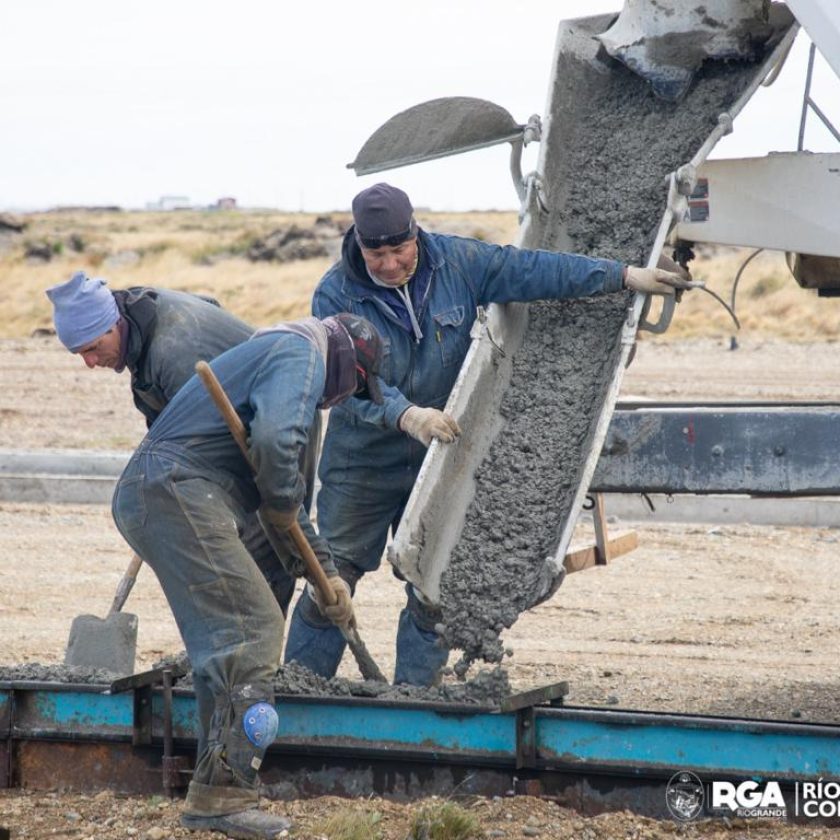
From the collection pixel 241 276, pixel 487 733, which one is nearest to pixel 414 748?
pixel 487 733

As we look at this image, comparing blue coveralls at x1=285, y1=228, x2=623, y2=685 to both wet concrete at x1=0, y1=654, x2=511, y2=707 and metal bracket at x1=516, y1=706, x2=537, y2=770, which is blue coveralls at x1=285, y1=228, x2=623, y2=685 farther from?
metal bracket at x1=516, y1=706, x2=537, y2=770

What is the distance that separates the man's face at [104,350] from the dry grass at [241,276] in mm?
17759

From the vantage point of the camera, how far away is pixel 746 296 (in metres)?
26.6

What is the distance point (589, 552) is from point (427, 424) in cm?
112

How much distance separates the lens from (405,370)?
17.9 feet

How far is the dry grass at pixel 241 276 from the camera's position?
78.7 ft

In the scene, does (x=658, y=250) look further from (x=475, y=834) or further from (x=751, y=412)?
(x=475, y=834)

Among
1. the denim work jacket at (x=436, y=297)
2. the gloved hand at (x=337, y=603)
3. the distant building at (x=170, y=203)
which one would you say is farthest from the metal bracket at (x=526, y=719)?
the distant building at (x=170, y=203)

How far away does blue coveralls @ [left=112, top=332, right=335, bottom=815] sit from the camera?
14.8 ft

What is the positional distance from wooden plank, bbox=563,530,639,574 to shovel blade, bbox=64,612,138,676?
70.5 inches

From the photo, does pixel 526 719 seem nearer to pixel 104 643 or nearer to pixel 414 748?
pixel 414 748

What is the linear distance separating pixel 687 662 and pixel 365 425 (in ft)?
7.80

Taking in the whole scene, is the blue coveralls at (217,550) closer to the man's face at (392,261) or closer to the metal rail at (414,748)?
A: the metal rail at (414,748)

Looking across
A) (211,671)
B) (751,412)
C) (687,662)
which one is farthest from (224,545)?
(687,662)
